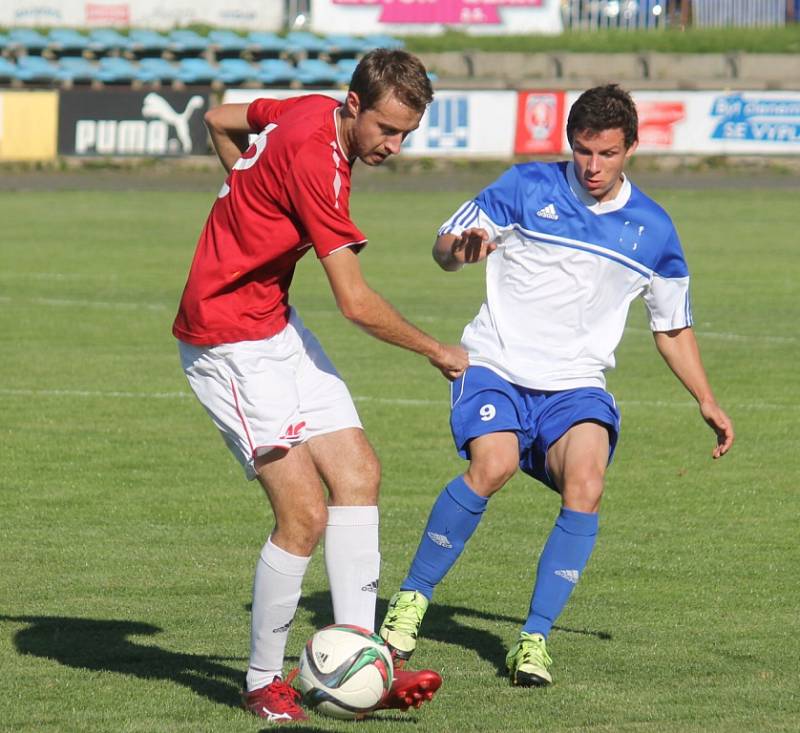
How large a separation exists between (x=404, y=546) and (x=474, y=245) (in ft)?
8.06

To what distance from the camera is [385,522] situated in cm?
814

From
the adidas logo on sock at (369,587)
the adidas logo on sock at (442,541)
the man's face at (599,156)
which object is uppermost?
the man's face at (599,156)

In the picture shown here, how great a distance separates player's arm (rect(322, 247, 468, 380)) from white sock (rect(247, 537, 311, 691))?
782 millimetres

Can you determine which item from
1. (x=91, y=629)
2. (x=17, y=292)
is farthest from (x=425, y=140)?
(x=91, y=629)

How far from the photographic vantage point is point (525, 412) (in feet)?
19.6

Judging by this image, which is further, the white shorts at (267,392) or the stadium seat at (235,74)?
the stadium seat at (235,74)

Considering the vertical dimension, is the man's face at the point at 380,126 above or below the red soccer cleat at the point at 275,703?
above

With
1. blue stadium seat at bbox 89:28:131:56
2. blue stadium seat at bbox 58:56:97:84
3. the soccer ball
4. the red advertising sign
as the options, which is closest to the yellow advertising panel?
blue stadium seat at bbox 58:56:97:84

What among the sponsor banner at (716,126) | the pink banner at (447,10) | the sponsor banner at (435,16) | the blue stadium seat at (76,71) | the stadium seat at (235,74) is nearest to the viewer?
the sponsor banner at (716,126)

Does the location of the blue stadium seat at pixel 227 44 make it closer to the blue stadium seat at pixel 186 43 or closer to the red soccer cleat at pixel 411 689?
the blue stadium seat at pixel 186 43

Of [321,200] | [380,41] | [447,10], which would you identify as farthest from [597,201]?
[447,10]

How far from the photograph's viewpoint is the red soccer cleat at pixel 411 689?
16.2 feet

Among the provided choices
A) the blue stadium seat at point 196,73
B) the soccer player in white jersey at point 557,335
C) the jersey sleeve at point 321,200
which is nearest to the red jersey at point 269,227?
the jersey sleeve at point 321,200

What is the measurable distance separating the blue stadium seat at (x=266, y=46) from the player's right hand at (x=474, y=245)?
3354 centimetres
